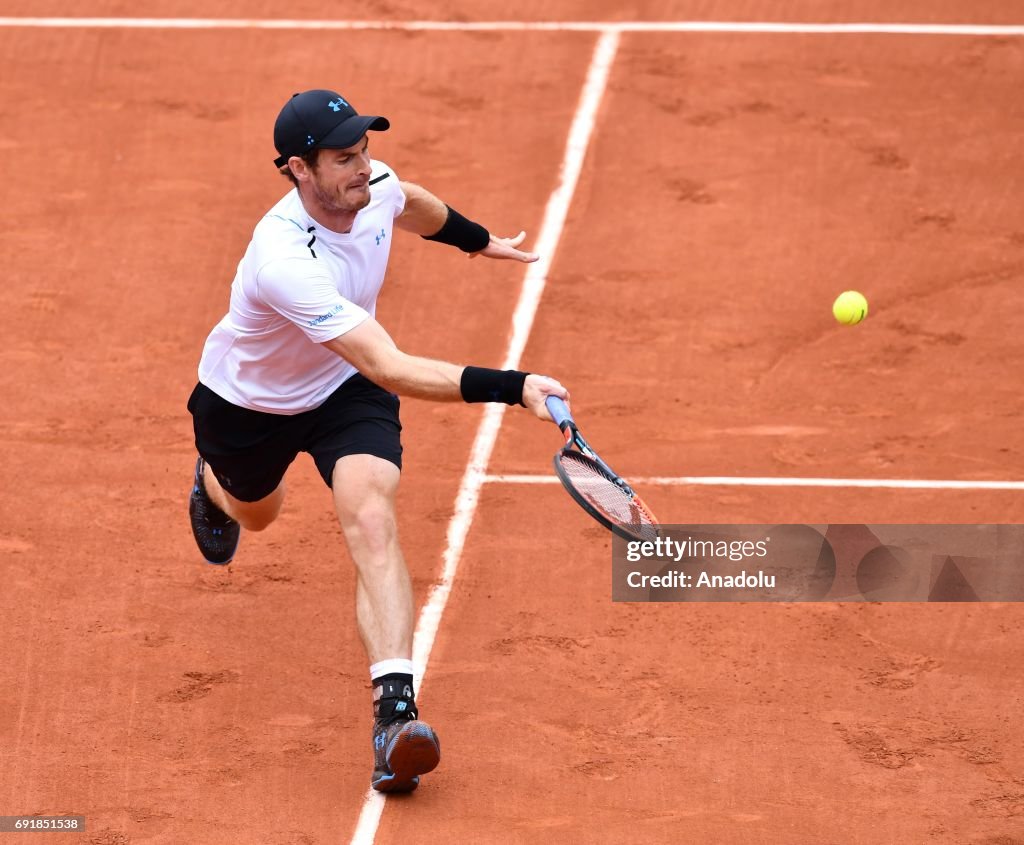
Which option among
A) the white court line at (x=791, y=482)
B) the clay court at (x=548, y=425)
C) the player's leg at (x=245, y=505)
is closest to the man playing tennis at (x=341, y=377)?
the player's leg at (x=245, y=505)

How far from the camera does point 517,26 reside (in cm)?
1267

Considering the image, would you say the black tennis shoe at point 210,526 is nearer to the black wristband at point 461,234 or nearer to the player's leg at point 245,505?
the player's leg at point 245,505

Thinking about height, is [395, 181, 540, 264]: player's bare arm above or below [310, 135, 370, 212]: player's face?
below

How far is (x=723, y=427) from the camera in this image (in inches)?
329

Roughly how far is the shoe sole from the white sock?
221 mm

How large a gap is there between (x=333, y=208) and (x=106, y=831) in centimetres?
224

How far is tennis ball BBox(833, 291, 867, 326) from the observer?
8.64m

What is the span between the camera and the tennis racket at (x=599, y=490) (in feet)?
17.1

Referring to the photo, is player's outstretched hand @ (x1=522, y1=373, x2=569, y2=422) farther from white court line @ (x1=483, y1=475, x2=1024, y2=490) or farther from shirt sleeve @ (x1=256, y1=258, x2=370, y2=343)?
white court line @ (x1=483, y1=475, x2=1024, y2=490)

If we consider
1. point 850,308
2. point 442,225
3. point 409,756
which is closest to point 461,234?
point 442,225

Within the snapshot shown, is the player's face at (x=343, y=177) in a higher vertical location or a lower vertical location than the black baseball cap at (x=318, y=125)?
lower

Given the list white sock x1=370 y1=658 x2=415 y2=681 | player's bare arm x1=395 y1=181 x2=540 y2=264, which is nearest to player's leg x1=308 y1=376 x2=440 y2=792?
white sock x1=370 y1=658 x2=415 y2=681

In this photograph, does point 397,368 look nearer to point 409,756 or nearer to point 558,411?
point 558,411

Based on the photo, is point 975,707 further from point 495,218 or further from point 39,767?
point 495,218
